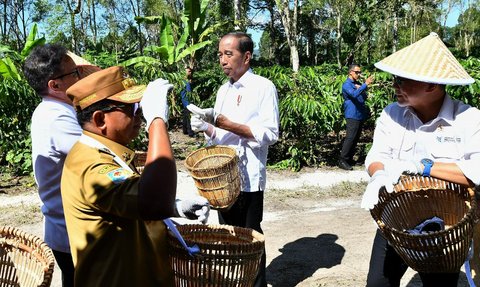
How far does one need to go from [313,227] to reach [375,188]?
11.0 ft

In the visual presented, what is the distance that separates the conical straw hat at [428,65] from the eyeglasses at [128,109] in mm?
1388

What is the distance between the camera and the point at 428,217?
8.58 ft

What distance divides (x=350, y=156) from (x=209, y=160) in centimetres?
534

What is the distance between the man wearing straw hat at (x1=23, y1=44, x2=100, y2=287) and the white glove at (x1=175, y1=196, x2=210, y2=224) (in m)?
0.83

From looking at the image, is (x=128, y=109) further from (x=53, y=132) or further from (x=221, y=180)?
(x=221, y=180)

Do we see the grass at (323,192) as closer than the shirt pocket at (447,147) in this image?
No

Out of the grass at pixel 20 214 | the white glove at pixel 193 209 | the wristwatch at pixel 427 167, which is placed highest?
the wristwatch at pixel 427 167

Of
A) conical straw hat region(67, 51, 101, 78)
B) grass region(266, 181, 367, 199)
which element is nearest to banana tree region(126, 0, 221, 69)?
grass region(266, 181, 367, 199)

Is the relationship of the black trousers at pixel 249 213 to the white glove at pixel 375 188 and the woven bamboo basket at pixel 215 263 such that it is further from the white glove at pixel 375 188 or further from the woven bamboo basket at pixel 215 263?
the woven bamboo basket at pixel 215 263

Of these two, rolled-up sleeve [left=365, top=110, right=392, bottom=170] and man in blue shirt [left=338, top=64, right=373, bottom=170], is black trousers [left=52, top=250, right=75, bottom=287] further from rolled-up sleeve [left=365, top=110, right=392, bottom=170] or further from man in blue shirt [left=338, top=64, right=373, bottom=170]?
man in blue shirt [left=338, top=64, right=373, bottom=170]

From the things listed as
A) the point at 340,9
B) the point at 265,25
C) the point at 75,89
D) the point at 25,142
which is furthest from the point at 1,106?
the point at 265,25

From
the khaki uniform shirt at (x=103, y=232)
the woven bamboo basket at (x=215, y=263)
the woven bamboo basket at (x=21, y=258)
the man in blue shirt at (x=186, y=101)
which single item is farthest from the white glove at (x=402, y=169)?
the man in blue shirt at (x=186, y=101)

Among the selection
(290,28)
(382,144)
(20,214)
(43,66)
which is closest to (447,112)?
(382,144)

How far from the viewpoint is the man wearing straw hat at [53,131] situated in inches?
98.1
